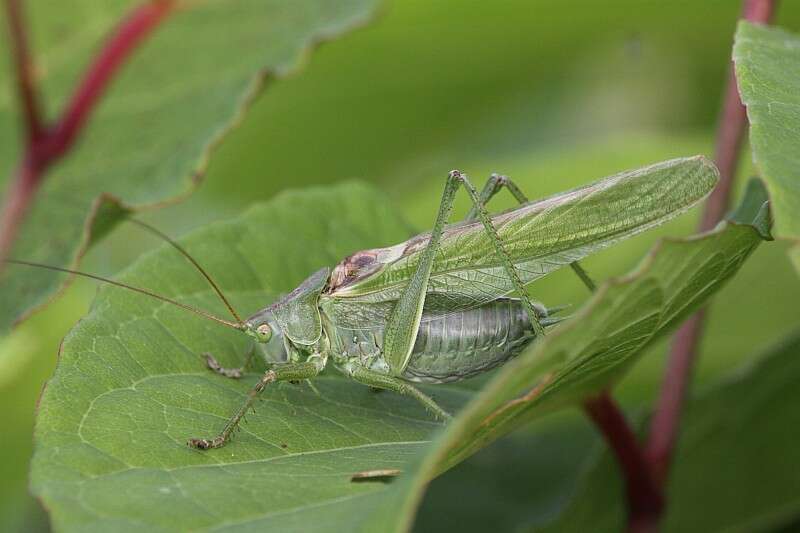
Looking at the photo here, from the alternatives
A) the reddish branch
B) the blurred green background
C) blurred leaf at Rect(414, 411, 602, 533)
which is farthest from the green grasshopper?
blurred leaf at Rect(414, 411, 602, 533)

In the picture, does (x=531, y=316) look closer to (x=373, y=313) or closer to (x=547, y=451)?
(x=373, y=313)

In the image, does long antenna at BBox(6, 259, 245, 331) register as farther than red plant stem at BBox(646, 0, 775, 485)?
No

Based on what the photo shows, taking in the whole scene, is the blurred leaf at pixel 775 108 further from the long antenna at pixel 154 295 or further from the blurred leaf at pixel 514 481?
the blurred leaf at pixel 514 481

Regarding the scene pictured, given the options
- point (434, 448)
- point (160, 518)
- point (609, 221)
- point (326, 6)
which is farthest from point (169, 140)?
point (434, 448)

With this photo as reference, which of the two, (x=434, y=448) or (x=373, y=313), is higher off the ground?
(x=434, y=448)

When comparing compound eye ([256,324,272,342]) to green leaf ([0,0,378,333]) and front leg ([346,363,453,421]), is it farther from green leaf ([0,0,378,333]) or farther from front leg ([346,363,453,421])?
green leaf ([0,0,378,333])

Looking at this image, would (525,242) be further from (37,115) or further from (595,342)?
(37,115)

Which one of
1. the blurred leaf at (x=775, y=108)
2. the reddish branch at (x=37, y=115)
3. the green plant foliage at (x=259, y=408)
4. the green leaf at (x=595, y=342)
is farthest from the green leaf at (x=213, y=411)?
the blurred leaf at (x=775, y=108)
